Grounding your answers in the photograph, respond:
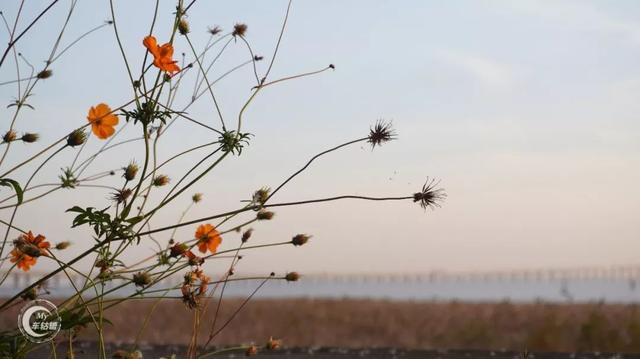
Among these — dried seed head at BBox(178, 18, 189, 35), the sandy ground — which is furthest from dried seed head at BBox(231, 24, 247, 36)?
the sandy ground

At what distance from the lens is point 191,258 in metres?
3.15

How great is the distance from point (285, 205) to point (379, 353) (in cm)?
663

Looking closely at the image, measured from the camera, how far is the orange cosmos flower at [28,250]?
299cm

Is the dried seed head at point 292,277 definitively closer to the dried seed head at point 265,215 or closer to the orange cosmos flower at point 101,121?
the dried seed head at point 265,215

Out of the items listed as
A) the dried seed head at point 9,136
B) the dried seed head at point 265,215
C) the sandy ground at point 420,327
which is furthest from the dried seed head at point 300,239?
the sandy ground at point 420,327

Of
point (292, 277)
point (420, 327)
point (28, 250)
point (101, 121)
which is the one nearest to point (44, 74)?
point (101, 121)

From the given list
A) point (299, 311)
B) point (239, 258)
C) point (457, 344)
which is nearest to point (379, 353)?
point (457, 344)

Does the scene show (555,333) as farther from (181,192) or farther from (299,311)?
(181,192)

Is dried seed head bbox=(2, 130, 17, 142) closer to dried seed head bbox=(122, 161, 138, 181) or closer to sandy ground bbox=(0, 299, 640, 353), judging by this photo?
dried seed head bbox=(122, 161, 138, 181)

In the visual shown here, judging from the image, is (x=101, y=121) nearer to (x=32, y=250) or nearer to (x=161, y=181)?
(x=161, y=181)

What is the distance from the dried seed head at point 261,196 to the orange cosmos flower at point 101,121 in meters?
0.58
